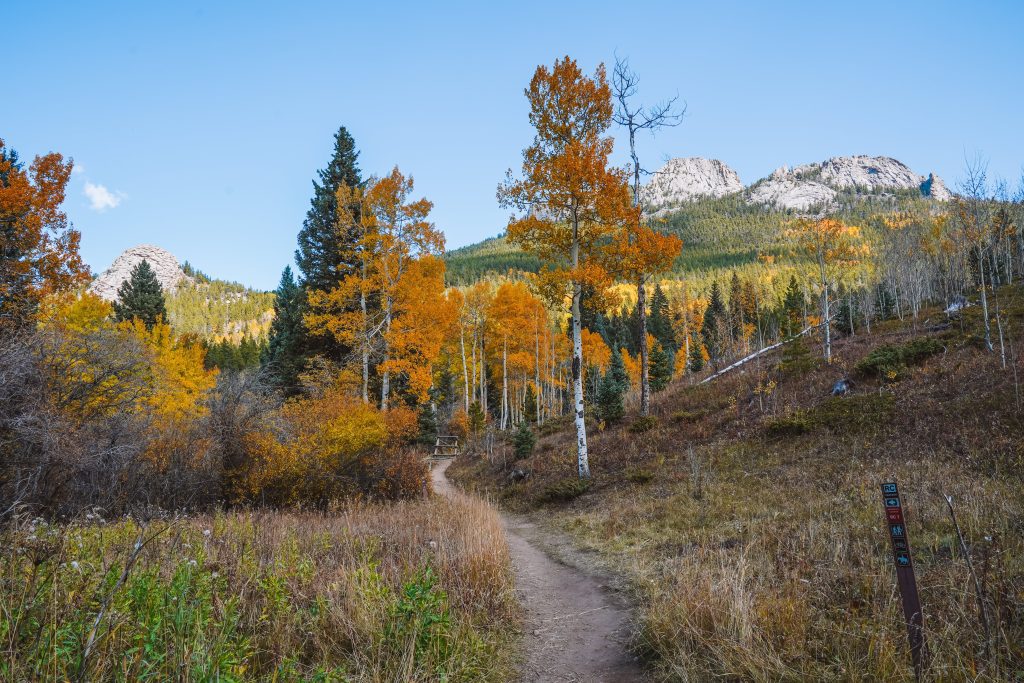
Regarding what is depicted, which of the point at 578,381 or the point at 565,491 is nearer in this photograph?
the point at 565,491

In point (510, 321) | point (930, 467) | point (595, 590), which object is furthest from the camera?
point (510, 321)

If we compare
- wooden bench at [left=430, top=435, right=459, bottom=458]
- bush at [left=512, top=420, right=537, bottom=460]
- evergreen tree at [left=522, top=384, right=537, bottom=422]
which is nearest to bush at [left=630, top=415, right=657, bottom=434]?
bush at [left=512, top=420, right=537, bottom=460]

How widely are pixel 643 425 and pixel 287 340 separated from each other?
50.7ft

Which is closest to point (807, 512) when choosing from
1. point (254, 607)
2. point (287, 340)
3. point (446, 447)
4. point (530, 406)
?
point (254, 607)

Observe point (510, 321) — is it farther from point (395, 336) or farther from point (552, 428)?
point (395, 336)

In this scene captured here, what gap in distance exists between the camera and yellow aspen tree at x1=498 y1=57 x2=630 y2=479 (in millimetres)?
13102

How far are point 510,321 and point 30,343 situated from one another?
2578cm

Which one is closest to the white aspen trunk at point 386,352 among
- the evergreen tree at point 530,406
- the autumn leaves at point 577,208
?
the autumn leaves at point 577,208

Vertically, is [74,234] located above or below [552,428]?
above

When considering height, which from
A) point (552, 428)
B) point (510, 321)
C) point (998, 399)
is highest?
point (510, 321)

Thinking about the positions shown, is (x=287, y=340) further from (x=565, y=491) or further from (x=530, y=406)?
(x=530, y=406)

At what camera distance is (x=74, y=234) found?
1738cm

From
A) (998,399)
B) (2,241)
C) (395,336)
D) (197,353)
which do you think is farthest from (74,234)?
(998,399)

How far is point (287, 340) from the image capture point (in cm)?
2103
